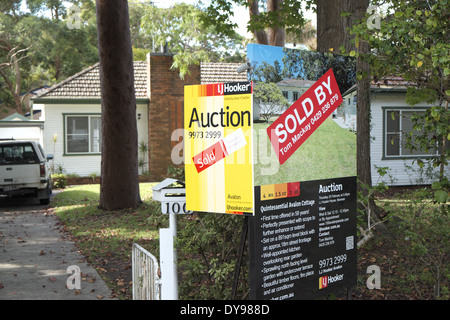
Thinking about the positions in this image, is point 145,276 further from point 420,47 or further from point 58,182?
point 58,182

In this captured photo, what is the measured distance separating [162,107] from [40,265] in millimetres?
17013

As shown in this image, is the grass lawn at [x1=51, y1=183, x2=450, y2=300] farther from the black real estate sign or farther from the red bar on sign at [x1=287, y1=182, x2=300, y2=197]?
the red bar on sign at [x1=287, y1=182, x2=300, y2=197]

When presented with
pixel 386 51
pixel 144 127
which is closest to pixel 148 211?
pixel 386 51

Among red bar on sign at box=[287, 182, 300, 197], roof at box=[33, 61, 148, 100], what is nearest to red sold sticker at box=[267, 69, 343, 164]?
red bar on sign at box=[287, 182, 300, 197]

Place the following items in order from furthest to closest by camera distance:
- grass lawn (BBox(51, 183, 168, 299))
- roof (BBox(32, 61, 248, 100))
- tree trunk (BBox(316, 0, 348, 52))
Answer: roof (BBox(32, 61, 248, 100)) → tree trunk (BBox(316, 0, 348, 52)) → grass lawn (BBox(51, 183, 168, 299))

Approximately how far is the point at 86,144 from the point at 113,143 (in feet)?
38.6

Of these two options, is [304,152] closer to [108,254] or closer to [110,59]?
[108,254]

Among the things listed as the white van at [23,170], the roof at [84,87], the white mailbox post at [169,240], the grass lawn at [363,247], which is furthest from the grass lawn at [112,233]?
the roof at [84,87]

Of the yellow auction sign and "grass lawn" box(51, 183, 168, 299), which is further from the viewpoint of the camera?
"grass lawn" box(51, 183, 168, 299)

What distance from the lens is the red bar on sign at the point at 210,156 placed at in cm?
475

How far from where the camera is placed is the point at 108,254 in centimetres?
993

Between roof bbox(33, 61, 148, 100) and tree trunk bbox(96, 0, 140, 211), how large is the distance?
11.1m

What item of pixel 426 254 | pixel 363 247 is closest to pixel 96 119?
pixel 363 247
